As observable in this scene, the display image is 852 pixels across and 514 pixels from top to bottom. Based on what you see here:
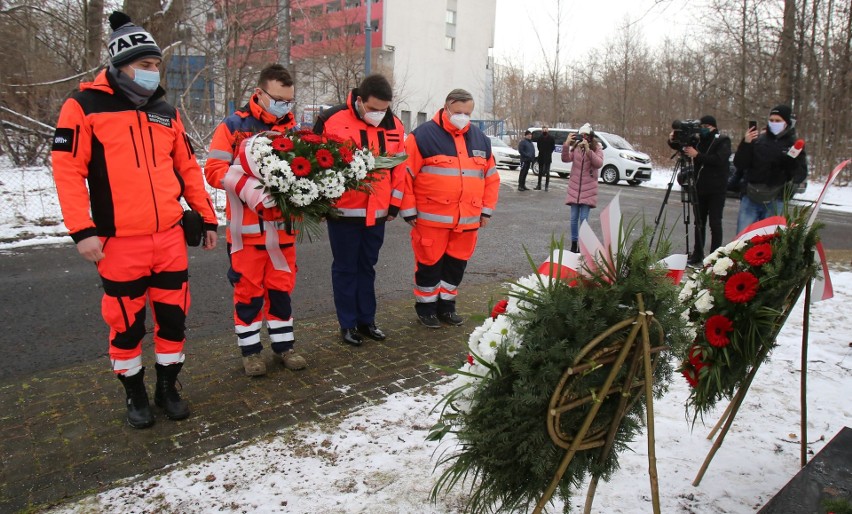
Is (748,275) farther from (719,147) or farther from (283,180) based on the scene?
(719,147)

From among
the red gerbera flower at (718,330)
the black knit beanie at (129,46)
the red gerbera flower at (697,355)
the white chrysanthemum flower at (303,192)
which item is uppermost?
the black knit beanie at (129,46)

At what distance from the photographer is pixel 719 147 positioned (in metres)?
7.74

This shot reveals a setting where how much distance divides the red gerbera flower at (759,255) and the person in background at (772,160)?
4897mm

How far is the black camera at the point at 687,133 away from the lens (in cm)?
794

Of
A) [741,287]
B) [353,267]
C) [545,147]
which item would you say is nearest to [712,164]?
[353,267]

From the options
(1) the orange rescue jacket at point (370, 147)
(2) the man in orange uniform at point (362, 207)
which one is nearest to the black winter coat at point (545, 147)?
(2) the man in orange uniform at point (362, 207)

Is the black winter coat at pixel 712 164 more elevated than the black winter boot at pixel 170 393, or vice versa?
the black winter coat at pixel 712 164

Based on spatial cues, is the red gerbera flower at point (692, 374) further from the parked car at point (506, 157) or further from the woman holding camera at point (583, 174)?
the parked car at point (506, 157)

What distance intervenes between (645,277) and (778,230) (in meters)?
1.37

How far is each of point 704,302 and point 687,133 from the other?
5939 mm

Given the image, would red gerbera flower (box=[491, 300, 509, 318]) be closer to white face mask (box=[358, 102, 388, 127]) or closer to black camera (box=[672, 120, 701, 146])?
Result: white face mask (box=[358, 102, 388, 127])

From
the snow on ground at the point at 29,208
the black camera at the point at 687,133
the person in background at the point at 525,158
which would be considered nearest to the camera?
the black camera at the point at 687,133

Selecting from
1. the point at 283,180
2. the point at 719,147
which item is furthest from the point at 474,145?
the point at 719,147

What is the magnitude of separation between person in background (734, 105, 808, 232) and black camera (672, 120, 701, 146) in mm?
610
